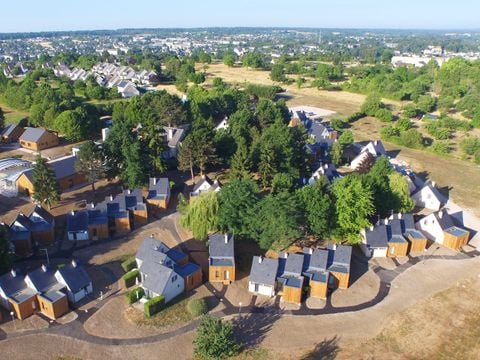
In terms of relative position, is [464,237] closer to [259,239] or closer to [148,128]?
[259,239]

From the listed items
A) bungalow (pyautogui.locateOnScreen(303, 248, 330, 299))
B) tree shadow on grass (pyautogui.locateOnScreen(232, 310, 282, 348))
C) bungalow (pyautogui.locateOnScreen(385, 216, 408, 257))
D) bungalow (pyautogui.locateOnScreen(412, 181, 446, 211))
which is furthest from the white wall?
bungalow (pyautogui.locateOnScreen(412, 181, 446, 211))

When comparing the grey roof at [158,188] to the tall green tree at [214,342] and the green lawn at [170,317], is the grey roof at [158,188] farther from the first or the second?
the tall green tree at [214,342]

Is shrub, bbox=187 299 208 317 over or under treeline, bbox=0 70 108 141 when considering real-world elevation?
under

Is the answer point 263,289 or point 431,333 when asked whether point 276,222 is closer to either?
point 263,289

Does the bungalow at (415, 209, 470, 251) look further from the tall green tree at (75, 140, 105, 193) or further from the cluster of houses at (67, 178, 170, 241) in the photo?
the tall green tree at (75, 140, 105, 193)

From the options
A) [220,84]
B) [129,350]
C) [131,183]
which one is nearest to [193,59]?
[220,84]

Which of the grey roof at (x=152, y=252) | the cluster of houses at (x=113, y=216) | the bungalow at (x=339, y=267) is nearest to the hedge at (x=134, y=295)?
the grey roof at (x=152, y=252)
